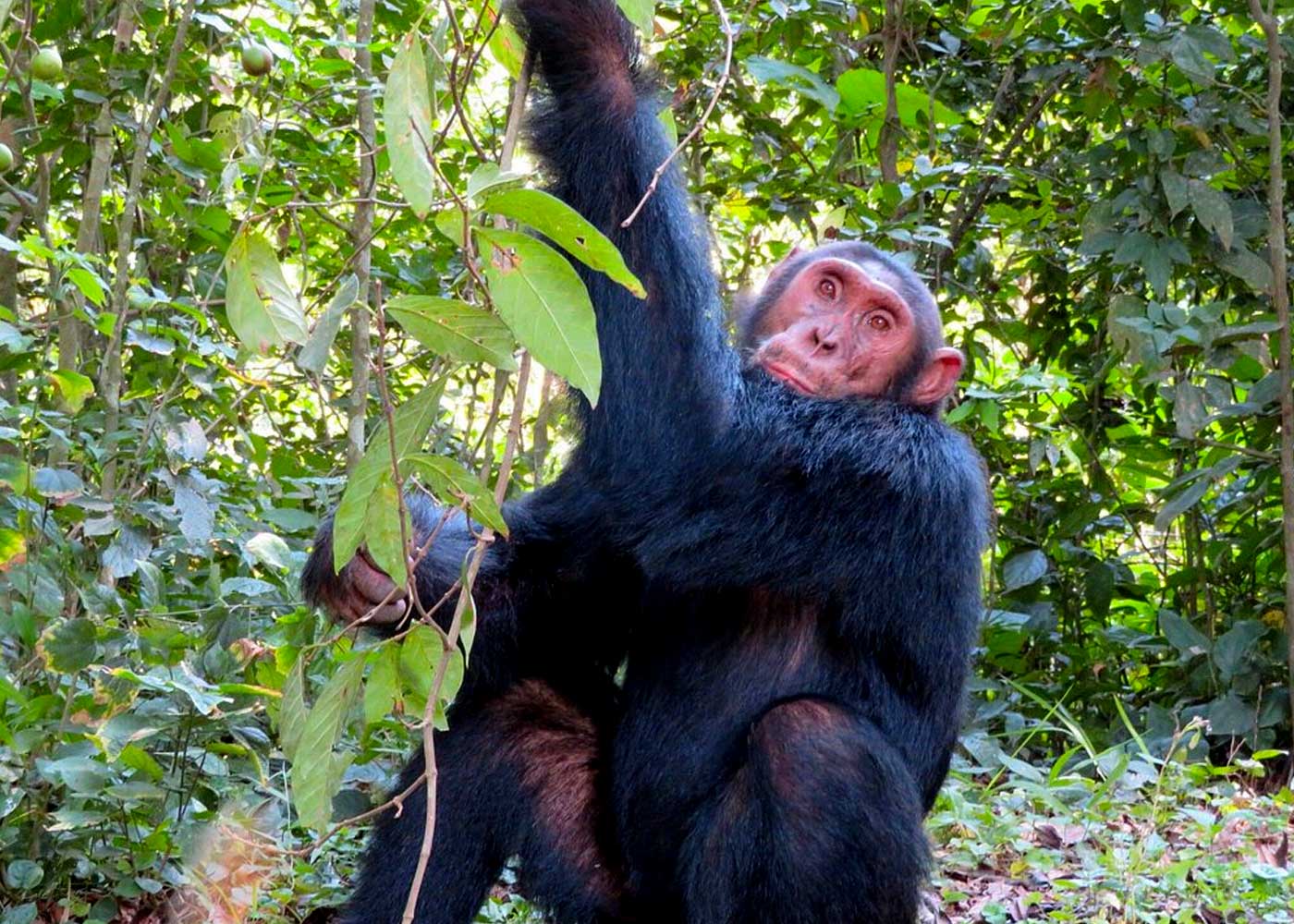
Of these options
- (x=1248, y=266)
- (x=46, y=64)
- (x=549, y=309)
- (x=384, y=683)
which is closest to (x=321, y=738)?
(x=384, y=683)

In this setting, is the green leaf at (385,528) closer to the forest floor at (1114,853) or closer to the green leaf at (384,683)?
the green leaf at (384,683)

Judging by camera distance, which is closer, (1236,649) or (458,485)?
(458,485)

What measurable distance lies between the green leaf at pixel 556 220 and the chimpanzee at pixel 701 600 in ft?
2.99

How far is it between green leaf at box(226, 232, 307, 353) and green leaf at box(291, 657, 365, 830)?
52cm

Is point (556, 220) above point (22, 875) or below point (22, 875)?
above

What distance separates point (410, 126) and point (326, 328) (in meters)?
0.43

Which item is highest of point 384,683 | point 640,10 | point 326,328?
point 640,10

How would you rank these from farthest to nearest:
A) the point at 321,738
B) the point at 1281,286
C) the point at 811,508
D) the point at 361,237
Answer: the point at 1281,286
the point at 361,237
the point at 811,508
the point at 321,738

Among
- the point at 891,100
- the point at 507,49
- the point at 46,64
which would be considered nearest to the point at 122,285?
the point at 46,64

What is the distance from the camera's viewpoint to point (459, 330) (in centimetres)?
224

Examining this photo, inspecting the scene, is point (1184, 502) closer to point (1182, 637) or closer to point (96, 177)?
point (1182, 637)

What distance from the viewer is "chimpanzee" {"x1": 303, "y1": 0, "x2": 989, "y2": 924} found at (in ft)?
10.0

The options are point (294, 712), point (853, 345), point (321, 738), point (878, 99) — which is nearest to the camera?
point (321, 738)

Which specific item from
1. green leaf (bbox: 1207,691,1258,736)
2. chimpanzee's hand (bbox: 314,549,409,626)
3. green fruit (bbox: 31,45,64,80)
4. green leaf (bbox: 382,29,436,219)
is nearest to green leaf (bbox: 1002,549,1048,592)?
green leaf (bbox: 1207,691,1258,736)
